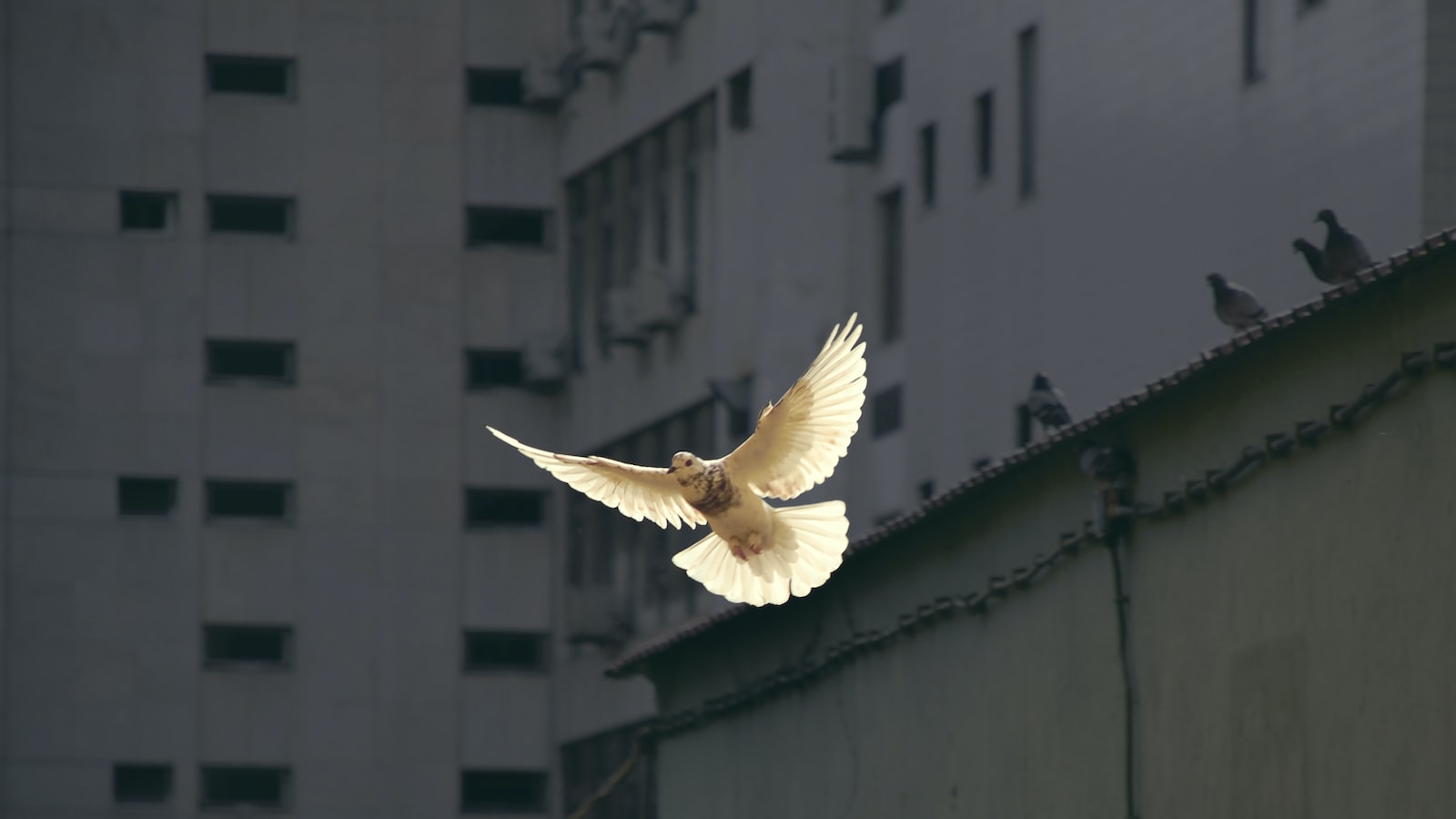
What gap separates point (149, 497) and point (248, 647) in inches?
149

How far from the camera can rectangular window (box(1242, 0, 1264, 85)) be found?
3531cm

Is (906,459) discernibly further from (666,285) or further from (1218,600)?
(1218,600)

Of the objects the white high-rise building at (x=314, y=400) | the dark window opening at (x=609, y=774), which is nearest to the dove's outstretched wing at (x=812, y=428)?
the dark window opening at (x=609, y=774)

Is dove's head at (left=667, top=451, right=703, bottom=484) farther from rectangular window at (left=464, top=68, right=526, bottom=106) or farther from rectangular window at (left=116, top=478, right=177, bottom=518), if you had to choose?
rectangular window at (left=464, top=68, right=526, bottom=106)

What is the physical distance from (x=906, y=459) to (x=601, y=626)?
15013mm

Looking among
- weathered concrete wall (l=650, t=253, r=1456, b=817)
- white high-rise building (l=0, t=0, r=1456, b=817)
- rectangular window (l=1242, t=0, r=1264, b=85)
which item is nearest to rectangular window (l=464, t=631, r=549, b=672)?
white high-rise building (l=0, t=0, r=1456, b=817)

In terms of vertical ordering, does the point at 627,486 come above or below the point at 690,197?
below

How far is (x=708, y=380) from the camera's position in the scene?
2016 inches

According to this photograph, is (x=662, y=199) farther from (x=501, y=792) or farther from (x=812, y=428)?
(x=812, y=428)

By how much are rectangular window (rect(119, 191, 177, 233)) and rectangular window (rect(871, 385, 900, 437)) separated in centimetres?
2252

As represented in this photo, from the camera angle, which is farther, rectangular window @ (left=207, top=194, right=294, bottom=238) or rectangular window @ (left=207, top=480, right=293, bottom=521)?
rectangular window @ (left=207, top=194, right=294, bottom=238)

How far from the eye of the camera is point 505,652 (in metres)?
65.9

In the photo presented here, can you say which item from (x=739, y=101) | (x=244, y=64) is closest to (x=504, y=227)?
(x=244, y=64)

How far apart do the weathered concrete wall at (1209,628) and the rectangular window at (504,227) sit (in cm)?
3571
